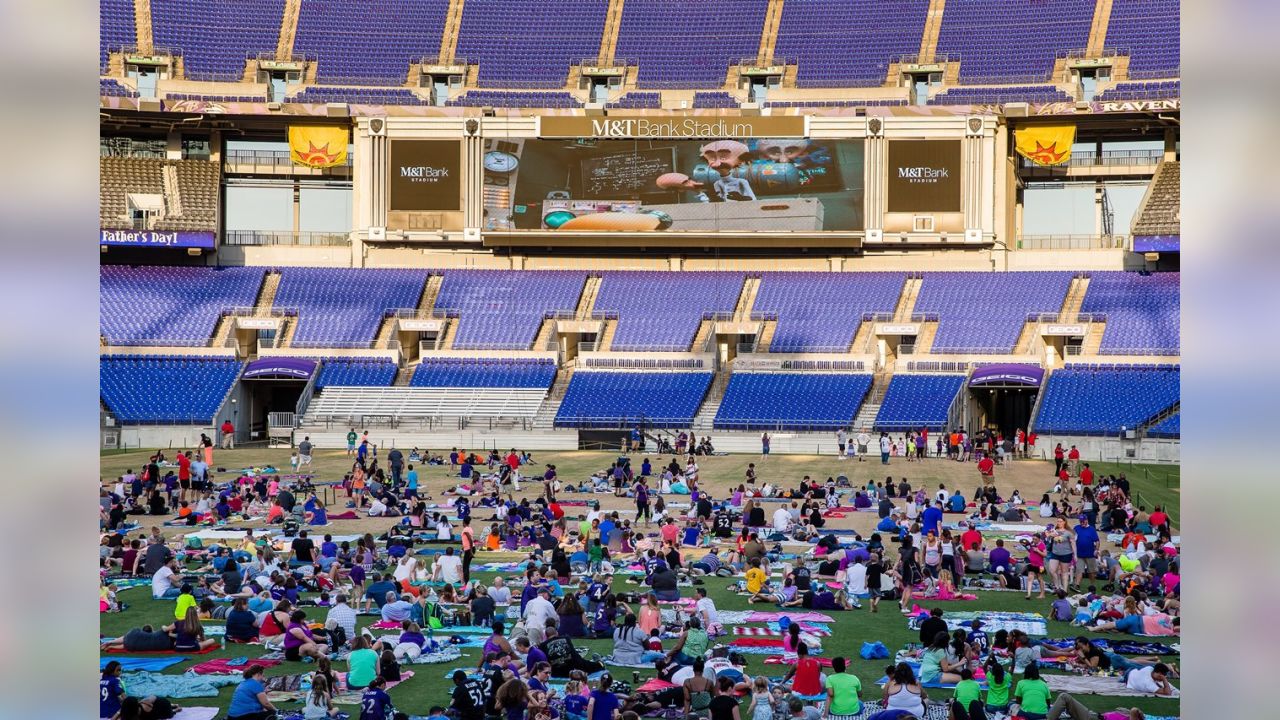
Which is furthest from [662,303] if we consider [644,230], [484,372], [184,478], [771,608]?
[771,608]

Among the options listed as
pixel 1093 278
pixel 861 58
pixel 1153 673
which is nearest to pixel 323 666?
pixel 1153 673

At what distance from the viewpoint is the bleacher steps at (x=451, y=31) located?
71.4 meters

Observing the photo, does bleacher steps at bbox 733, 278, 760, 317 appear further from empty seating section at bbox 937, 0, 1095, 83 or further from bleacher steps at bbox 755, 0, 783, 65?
empty seating section at bbox 937, 0, 1095, 83

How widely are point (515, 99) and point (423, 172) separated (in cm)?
663

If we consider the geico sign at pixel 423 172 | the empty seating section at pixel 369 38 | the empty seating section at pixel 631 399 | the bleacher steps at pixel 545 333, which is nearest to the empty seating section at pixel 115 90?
the empty seating section at pixel 369 38

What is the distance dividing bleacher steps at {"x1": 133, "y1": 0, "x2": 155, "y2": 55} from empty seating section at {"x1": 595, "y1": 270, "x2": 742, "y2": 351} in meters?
26.0

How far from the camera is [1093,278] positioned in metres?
63.6

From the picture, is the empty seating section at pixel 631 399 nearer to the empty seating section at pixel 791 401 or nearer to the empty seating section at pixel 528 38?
the empty seating section at pixel 791 401

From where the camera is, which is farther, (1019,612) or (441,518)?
(441,518)

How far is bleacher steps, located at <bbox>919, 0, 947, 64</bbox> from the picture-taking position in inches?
2731

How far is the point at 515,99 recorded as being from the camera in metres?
70.1

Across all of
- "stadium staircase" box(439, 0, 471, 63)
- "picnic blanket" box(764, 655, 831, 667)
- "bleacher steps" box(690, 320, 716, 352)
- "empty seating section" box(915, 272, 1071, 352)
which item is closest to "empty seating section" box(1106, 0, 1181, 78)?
"empty seating section" box(915, 272, 1071, 352)
